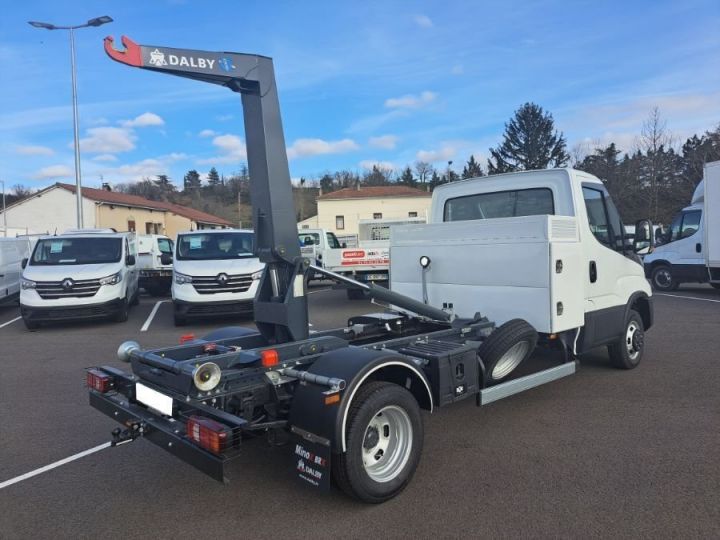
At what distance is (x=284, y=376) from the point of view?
152 inches

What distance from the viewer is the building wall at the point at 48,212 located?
4416cm

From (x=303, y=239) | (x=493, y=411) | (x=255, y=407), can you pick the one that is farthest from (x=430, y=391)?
(x=303, y=239)

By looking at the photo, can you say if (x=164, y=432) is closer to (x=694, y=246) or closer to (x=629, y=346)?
(x=629, y=346)

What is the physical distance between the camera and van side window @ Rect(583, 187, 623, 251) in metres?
6.16

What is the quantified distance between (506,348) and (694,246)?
44.6 ft

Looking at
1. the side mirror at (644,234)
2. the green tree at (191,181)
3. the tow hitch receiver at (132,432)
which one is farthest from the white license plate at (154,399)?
the green tree at (191,181)

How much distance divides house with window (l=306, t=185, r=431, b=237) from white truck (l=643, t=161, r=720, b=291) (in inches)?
1648

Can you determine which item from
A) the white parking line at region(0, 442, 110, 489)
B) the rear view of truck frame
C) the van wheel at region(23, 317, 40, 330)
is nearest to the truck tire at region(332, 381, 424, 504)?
the rear view of truck frame

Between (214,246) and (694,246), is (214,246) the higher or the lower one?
the higher one

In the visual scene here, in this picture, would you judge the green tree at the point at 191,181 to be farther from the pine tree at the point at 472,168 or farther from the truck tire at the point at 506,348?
the truck tire at the point at 506,348

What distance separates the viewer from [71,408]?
5.90 m

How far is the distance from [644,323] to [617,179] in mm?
40278

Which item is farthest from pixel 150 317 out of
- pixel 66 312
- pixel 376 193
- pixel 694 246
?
pixel 376 193

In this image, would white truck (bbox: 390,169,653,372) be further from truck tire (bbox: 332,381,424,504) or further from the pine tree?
the pine tree
